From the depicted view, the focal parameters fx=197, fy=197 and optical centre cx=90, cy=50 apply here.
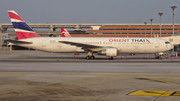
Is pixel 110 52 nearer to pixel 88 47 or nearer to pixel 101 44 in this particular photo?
pixel 101 44

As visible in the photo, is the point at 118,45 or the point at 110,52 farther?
the point at 118,45

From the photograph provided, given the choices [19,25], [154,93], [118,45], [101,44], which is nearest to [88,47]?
[101,44]

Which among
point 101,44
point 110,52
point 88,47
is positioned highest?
point 101,44

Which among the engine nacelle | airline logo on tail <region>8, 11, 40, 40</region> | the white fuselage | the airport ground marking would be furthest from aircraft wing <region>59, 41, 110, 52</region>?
the airport ground marking

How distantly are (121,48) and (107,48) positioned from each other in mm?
2624

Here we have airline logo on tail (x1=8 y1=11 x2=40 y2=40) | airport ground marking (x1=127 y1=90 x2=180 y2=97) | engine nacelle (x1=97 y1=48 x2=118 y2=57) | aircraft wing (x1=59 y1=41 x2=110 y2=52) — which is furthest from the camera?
airline logo on tail (x1=8 y1=11 x2=40 y2=40)

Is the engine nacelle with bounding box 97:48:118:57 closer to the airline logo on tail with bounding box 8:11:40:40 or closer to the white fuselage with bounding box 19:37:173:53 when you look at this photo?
the white fuselage with bounding box 19:37:173:53

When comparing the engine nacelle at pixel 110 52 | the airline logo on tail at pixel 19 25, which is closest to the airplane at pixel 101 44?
the airline logo on tail at pixel 19 25

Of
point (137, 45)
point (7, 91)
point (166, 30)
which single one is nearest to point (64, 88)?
point (7, 91)

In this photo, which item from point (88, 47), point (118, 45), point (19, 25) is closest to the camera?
point (88, 47)

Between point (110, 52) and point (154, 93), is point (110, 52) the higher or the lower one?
the higher one

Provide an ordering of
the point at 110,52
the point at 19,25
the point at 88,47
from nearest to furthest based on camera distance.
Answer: the point at 110,52
the point at 88,47
the point at 19,25

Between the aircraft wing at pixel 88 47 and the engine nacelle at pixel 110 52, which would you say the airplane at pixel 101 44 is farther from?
the engine nacelle at pixel 110 52

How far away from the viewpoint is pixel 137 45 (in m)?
32.6
